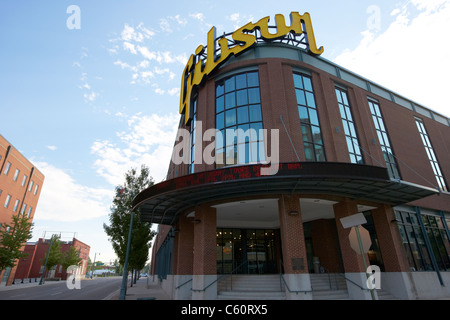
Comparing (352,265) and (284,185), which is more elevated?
(284,185)

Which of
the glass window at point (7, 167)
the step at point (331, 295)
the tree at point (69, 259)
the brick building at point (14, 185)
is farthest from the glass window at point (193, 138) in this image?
the tree at point (69, 259)

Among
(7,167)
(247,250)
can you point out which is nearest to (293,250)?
(247,250)

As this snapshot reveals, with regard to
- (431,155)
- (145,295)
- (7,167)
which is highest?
(7,167)

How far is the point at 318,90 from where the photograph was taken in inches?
807

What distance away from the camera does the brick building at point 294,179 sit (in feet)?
46.1

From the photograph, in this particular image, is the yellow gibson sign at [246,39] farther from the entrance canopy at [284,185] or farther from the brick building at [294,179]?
the entrance canopy at [284,185]

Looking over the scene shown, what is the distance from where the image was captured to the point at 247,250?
23.2 metres

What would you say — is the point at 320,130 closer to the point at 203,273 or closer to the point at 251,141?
Answer: the point at 251,141

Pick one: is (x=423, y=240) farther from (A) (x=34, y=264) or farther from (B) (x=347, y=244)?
(A) (x=34, y=264)

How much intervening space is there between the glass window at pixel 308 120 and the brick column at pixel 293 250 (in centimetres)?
436

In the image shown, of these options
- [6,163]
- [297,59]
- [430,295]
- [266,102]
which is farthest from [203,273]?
[6,163]

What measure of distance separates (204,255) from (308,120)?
12214 mm

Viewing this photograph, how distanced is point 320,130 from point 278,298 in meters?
12.0

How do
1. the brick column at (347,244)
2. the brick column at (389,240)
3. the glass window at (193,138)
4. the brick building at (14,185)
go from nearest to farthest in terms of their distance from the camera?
1. the brick column at (347,244)
2. the brick column at (389,240)
3. the glass window at (193,138)
4. the brick building at (14,185)
